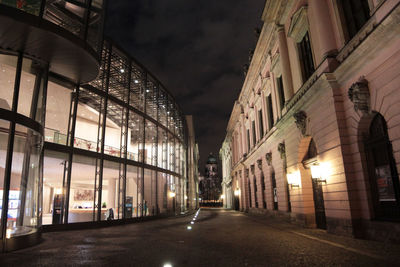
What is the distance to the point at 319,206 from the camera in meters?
14.1

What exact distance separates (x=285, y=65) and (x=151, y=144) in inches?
551

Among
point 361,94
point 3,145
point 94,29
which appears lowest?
point 3,145

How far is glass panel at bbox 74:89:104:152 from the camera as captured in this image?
59.8 ft

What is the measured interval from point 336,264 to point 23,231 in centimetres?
958

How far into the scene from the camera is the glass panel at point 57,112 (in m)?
15.8

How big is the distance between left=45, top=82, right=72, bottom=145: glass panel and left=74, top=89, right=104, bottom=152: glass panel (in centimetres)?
129

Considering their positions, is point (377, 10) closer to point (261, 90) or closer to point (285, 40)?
point (285, 40)

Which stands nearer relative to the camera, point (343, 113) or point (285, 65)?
point (343, 113)

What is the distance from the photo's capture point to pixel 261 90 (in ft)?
84.3

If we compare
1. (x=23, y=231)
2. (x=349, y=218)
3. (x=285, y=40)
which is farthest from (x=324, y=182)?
(x=23, y=231)

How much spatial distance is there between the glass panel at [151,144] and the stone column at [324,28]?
56.1ft

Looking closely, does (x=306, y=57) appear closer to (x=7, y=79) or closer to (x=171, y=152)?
(x=7, y=79)

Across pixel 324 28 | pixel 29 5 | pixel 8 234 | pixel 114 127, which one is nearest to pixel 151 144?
pixel 114 127

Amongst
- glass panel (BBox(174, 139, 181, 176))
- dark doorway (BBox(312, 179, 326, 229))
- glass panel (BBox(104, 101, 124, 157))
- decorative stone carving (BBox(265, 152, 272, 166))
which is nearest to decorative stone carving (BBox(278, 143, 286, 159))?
decorative stone carving (BBox(265, 152, 272, 166))
